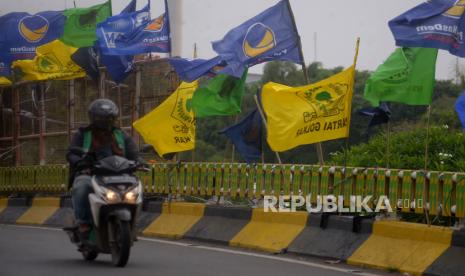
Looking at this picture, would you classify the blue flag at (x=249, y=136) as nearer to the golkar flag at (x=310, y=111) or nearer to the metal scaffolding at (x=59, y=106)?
the golkar flag at (x=310, y=111)

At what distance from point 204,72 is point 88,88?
762 cm

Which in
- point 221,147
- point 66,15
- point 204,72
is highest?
point 66,15

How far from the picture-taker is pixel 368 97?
1346 centimetres

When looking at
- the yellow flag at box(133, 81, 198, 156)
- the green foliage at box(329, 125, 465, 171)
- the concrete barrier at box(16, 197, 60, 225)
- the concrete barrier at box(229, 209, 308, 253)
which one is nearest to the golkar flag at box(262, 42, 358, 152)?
the concrete barrier at box(229, 209, 308, 253)

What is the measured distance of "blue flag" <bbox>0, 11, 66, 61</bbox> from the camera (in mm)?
25016

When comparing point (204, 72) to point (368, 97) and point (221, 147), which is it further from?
point (221, 147)

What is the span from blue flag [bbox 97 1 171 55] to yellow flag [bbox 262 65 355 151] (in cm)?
587

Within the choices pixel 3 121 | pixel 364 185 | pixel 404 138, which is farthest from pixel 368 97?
pixel 3 121

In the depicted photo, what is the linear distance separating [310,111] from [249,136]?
2843 mm

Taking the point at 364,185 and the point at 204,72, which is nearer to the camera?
the point at 364,185

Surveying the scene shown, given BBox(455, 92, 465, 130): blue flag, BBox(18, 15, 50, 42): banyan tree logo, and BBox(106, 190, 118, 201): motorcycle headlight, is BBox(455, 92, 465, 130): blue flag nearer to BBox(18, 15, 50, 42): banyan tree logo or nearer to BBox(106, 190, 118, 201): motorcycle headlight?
BBox(106, 190, 118, 201): motorcycle headlight

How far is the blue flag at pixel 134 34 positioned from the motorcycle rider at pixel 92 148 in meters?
9.02

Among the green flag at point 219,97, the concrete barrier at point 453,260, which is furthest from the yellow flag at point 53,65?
the concrete barrier at point 453,260

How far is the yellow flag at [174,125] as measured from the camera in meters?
16.9
